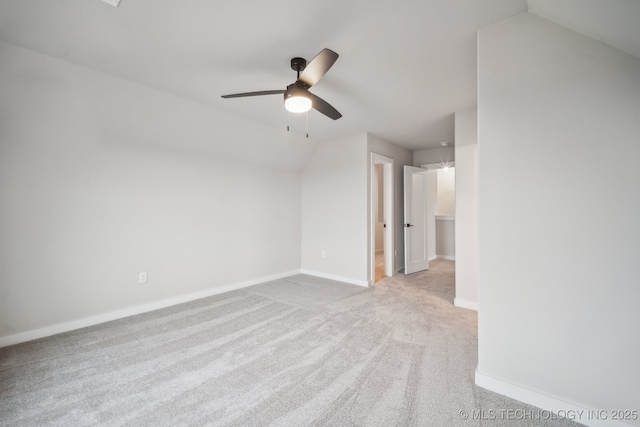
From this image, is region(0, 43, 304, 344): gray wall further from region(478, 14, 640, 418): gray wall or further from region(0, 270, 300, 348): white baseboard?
region(478, 14, 640, 418): gray wall

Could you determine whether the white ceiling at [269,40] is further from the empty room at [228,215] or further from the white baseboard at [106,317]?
the white baseboard at [106,317]

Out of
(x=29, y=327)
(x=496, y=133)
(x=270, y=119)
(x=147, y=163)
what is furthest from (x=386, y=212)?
(x=29, y=327)

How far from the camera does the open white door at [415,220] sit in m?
4.81

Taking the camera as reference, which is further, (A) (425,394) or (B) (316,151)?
(B) (316,151)

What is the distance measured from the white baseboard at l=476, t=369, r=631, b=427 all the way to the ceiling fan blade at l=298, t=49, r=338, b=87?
246 cm

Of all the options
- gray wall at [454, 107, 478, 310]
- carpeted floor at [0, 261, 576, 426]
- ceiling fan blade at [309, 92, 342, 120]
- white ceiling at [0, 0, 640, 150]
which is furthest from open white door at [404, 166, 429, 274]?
ceiling fan blade at [309, 92, 342, 120]

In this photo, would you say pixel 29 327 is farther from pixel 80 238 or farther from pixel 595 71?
pixel 595 71

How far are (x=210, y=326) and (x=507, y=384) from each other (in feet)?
8.66

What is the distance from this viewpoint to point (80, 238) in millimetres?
2592

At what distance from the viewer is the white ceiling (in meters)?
1.63

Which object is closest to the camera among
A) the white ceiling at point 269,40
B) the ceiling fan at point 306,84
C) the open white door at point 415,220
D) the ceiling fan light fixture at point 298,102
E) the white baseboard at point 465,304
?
the white ceiling at point 269,40

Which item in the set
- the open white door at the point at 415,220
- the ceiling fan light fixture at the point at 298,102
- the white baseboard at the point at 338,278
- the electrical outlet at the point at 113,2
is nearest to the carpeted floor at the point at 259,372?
the white baseboard at the point at 338,278

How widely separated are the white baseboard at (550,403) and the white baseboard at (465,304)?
63.0 inches

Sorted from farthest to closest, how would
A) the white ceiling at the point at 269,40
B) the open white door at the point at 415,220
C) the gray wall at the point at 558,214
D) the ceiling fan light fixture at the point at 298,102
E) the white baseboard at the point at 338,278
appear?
1. the open white door at the point at 415,220
2. the white baseboard at the point at 338,278
3. the ceiling fan light fixture at the point at 298,102
4. the white ceiling at the point at 269,40
5. the gray wall at the point at 558,214
